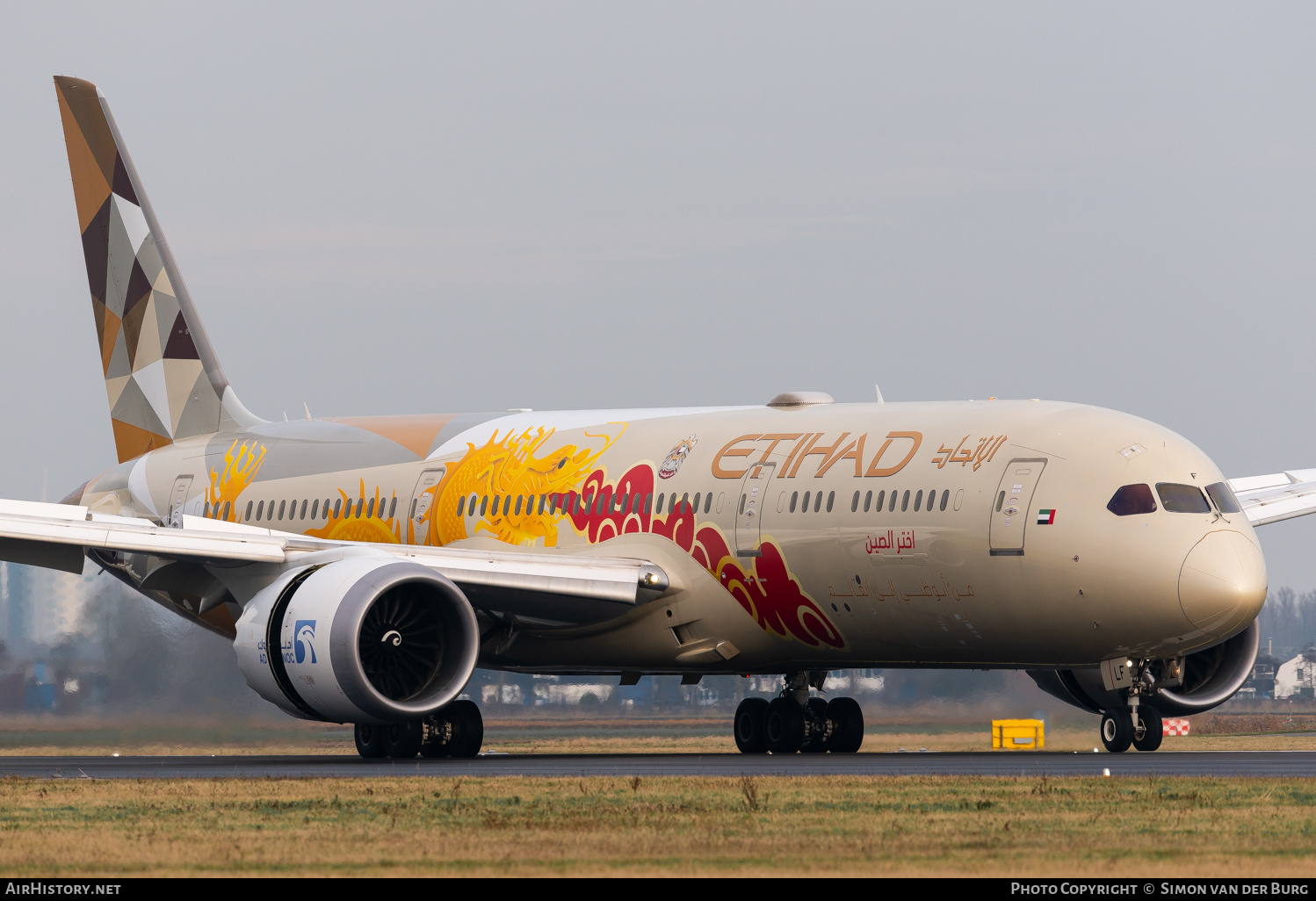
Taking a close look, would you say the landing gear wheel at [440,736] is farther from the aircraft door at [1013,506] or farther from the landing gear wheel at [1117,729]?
the landing gear wheel at [1117,729]

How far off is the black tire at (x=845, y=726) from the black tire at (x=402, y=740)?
6.07 m

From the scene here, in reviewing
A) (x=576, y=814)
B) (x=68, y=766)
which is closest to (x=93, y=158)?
(x=68, y=766)

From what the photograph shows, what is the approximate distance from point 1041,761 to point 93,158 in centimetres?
2011

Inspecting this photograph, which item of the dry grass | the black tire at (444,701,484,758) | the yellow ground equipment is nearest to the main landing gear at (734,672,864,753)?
the black tire at (444,701,484,758)

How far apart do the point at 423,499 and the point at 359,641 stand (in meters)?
6.55

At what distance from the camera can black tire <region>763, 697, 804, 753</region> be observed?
94.8 ft

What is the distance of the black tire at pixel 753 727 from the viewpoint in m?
29.2

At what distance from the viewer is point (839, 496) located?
25.5 m

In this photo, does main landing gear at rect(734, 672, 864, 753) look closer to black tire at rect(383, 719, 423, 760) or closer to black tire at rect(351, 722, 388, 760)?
black tire at rect(383, 719, 423, 760)

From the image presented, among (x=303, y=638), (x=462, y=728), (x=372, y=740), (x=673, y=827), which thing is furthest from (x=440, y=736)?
(x=673, y=827)

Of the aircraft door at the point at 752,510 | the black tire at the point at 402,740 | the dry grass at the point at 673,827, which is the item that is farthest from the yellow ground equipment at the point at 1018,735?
the dry grass at the point at 673,827

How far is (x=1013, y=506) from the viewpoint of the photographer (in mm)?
23625

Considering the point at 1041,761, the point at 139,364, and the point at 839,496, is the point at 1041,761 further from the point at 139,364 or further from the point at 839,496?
the point at 139,364

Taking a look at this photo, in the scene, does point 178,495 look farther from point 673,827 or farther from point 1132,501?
point 673,827
